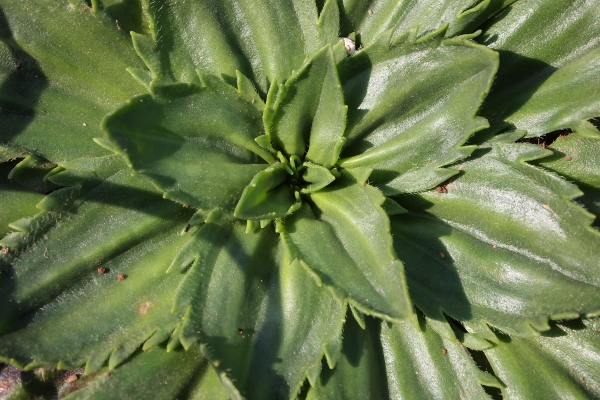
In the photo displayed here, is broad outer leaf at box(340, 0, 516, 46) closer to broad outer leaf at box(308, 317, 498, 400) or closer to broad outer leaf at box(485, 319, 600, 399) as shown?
broad outer leaf at box(308, 317, 498, 400)

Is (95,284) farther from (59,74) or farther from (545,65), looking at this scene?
(545,65)

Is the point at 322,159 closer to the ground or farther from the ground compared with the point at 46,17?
closer to the ground

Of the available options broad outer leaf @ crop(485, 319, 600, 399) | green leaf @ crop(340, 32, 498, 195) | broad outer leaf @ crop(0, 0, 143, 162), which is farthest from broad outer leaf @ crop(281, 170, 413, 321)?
broad outer leaf @ crop(0, 0, 143, 162)

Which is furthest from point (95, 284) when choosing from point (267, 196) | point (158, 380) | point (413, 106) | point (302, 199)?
point (413, 106)

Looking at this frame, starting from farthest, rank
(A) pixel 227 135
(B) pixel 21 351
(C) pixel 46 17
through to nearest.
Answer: (C) pixel 46 17
(A) pixel 227 135
(B) pixel 21 351

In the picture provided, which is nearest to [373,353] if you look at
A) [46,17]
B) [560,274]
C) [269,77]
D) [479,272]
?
[479,272]

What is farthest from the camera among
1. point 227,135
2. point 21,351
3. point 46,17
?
point 46,17

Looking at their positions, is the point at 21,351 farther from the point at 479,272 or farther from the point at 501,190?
the point at 501,190
